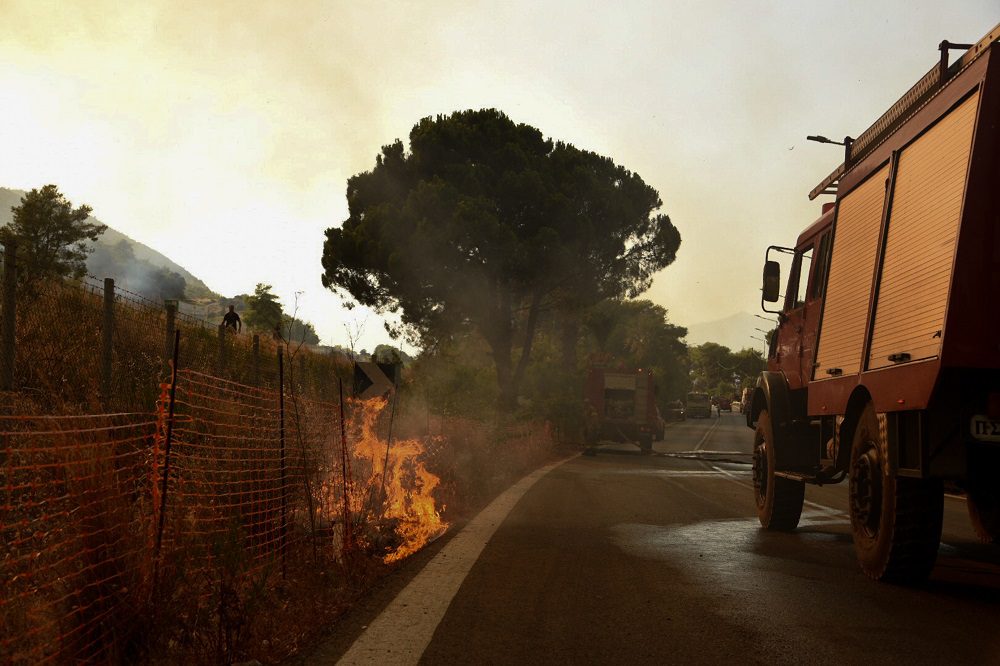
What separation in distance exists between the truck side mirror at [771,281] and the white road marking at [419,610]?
3986 millimetres

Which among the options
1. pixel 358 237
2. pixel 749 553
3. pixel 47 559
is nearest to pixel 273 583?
pixel 47 559

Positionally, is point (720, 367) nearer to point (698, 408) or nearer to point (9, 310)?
point (698, 408)

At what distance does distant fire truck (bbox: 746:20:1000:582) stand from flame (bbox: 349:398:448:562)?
4.02m

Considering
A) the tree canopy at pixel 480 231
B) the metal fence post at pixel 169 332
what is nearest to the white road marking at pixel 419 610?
the metal fence post at pixel 169 332

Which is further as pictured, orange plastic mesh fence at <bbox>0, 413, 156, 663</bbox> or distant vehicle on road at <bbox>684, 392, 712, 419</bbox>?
distant vehicle on road at <bbox>684, 392, 712, 419</bbox>

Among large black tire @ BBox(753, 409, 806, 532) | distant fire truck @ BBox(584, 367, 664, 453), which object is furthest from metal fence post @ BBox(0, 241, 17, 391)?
distant fire truck @ BBox(584, 367, 664, 453)

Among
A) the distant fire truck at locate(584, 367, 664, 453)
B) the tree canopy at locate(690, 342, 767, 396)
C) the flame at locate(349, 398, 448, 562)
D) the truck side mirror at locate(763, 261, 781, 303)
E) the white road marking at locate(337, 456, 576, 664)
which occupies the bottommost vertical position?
the tree canopy at locate(690, 342, 767, 396)

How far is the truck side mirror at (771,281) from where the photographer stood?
10.5 meters

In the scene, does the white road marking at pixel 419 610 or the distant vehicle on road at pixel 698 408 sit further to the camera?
the distant vehicle on road at pixel 698 408

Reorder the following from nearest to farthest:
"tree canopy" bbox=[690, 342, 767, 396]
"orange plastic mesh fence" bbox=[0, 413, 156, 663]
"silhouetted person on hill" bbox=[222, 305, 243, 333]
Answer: "orange plastic mesh fence" bbox=[0, 413, 156, 663] → "silhouetted person on hill" bbox=[222, 305, 243, 333] → "tree canopy" bbox=[690, 342, 767, 396]

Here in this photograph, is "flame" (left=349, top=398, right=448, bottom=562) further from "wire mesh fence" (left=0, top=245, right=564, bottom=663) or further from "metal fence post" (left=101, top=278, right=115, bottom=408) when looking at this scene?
"metal fence post" (left=101, top=278, right=115, bottom=408)

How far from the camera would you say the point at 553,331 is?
53.2 meters

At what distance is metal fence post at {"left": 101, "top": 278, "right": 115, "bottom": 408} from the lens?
787 centimetres

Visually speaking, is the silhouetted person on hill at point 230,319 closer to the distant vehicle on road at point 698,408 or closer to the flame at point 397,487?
the flame at point 397,487
